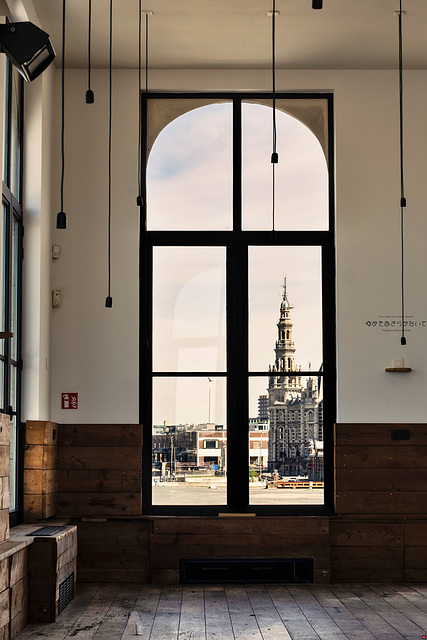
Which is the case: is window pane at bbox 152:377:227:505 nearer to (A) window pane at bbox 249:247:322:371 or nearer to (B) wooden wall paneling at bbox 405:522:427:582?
(A) window pane at bbox 249:247:322:371

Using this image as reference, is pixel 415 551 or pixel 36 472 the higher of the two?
pixel 36 472

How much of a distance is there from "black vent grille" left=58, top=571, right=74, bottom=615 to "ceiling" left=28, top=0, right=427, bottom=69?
4326mm

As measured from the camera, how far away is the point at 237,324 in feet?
25.7

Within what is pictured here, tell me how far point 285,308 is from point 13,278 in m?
2.46

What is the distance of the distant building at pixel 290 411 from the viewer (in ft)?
25.3

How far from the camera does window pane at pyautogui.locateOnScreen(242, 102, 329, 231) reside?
7934mm

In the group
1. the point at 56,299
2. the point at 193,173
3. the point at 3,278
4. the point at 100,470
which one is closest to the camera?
the point at 3,278

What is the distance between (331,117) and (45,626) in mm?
4965

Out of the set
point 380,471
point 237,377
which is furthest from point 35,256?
point 380,471

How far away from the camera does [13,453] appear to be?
6.80m

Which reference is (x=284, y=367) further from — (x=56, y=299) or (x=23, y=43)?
(x=23, y=43)

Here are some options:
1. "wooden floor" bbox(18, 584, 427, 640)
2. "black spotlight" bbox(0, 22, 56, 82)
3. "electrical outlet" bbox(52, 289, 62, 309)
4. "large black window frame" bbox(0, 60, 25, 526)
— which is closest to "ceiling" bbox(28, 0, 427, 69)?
"large black window frame" bbox(0, 60, 25, 526)

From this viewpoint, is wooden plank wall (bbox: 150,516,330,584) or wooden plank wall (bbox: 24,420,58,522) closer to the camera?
wooden plank wall (bbox: 24,420,58,522)

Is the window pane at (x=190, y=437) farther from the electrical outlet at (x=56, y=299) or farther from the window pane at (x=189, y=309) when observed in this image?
the electrical outlet at (x=56, y=299)
